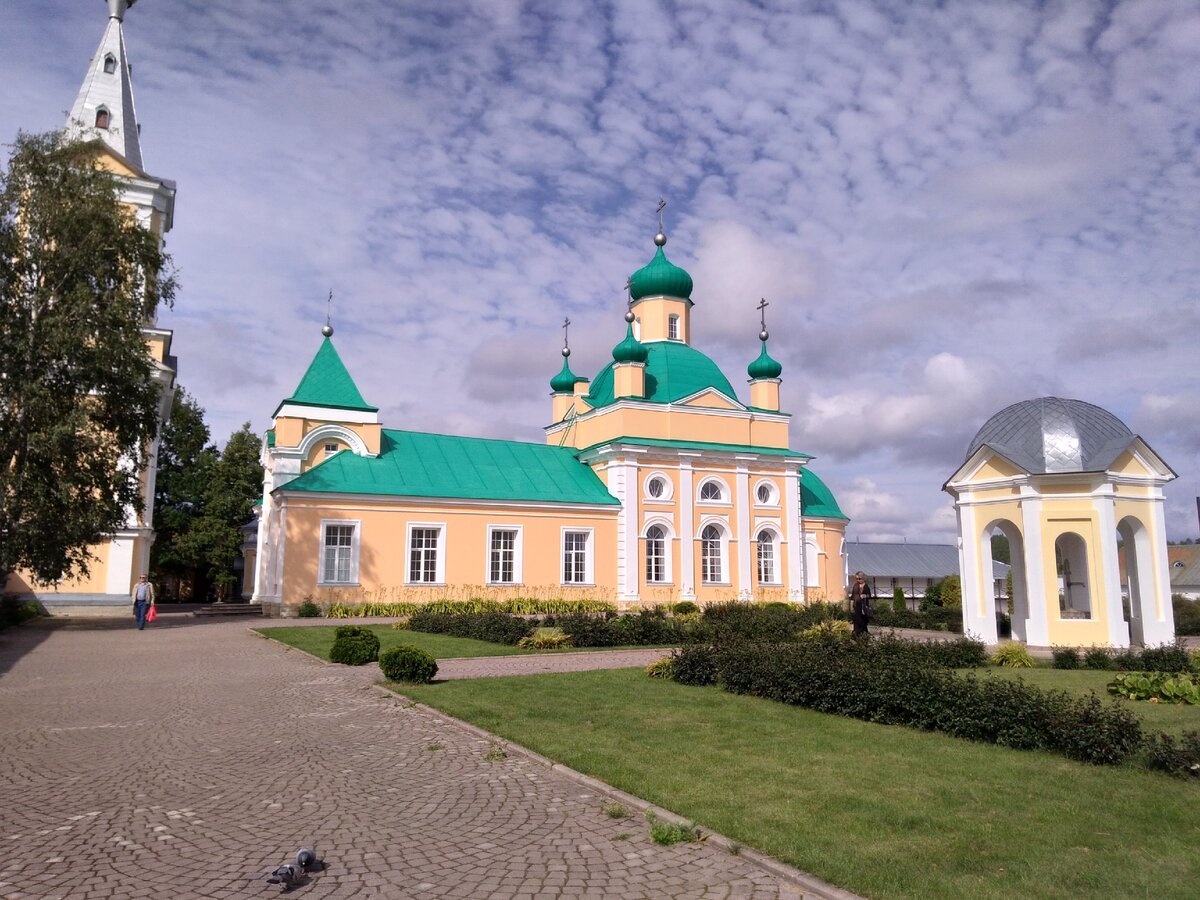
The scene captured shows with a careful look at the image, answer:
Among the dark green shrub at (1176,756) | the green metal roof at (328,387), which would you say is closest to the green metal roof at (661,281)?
the green metal roof at (328,387)

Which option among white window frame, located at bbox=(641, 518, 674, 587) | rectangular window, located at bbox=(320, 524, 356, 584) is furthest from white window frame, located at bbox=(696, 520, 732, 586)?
rectangular window, located at bbox=(320, 524, 356, 584)

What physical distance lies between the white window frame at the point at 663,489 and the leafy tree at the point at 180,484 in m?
21.6

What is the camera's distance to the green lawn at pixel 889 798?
15.3ft

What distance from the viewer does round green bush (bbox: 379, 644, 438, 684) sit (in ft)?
39.0

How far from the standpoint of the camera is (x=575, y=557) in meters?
31.5

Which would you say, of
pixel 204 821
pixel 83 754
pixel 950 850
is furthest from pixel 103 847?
pixel 950 850

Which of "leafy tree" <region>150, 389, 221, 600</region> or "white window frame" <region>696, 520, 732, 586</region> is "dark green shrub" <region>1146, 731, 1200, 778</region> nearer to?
"white window frame" <region>696, 520, 732, 586</region>

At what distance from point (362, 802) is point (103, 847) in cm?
169

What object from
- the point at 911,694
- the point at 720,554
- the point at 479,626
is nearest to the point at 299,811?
the point at 911,694

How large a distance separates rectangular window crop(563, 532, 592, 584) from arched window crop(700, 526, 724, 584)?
16.1ft

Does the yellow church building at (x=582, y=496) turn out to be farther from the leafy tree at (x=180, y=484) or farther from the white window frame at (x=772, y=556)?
the leafy tree at (x=180, y=484)

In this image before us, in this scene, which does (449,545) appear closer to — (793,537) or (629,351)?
(629,351)

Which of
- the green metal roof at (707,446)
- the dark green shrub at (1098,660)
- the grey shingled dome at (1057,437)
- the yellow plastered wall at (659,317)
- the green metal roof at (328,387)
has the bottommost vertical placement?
the dark green shrub at (1098,660)

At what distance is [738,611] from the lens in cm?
2431
